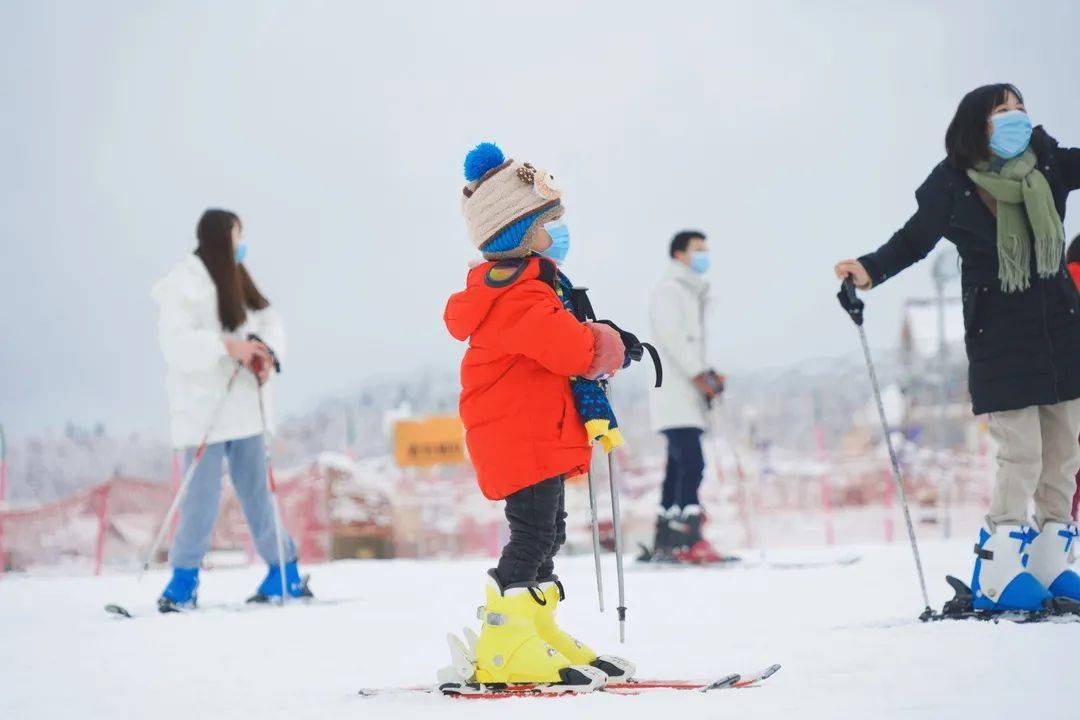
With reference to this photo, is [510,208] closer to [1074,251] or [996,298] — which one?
[996,298]

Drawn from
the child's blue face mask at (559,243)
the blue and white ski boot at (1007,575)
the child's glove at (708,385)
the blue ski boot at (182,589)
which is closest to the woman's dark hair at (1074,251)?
the blue and white ski boot at (1007,575)

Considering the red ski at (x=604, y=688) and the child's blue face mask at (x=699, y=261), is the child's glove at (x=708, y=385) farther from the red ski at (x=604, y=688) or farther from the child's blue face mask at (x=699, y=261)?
the red ski at (x=604, y=688)

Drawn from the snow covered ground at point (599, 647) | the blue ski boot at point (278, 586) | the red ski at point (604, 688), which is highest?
the blue ski boot at point (278, 586)

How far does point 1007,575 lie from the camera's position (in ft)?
9.80

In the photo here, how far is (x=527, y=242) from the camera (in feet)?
8.38

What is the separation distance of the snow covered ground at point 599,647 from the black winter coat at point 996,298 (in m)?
0.65

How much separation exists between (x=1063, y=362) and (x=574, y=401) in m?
1.40

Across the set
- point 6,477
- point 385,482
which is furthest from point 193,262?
point 385,482

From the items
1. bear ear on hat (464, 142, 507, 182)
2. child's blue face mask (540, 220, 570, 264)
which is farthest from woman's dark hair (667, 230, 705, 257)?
bear ear on hat (464, 142, 507, 182)

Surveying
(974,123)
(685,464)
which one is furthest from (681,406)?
(974,123)

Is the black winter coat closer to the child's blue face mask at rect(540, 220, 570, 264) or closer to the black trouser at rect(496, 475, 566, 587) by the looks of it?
the child's blue face mask at rect(540, 220, 570, 264)

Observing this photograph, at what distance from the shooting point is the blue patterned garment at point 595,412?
246 cm

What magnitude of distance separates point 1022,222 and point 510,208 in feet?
4.77

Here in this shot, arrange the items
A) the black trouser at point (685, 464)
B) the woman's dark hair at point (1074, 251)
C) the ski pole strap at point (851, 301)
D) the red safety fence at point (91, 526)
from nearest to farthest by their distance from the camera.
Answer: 1. the ski pole strap at point (851, 301)
2. the woman's dark hair at point (1074, 251)
3. the black trouser at point (685, 464)
4. the red safety fence at point (91, 526)
